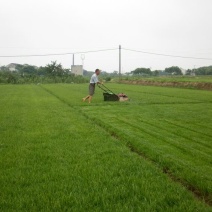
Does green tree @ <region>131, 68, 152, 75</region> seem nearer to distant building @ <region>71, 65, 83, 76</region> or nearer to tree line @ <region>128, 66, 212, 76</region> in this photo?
tree line @ <region>128, 66, 212, 76</region>

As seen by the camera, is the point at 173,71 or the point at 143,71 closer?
the point at 143,71

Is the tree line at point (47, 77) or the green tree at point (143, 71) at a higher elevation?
the green tree at point (143, 71)

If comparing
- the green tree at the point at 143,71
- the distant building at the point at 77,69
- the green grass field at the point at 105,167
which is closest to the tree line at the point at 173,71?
the green tree at the point at 143,71

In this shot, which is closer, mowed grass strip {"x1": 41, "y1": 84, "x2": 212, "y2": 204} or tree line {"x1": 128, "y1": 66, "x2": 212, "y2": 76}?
mowed grass strip {"x1": 41, "y1": 84, "x2": 212, "y2": 204}

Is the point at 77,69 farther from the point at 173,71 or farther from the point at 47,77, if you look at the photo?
the point at 173,71

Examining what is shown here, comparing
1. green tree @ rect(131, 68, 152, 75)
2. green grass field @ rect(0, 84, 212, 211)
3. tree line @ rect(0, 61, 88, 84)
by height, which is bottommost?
green grass field @ rect(0, 84, 212, 211)

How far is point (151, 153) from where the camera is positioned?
19.1 ft

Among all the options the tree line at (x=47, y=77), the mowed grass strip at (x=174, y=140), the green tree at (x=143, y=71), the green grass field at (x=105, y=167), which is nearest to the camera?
the green grass field at (x=105, y=167)

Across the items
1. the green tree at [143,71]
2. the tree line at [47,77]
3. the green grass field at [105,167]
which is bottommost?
the green grass field at [105,167]

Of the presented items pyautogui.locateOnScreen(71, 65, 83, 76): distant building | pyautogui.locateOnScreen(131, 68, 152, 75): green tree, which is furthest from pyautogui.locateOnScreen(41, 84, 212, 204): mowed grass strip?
pyautogui.locateOnScreen(131, 68, 152, 75): green tree

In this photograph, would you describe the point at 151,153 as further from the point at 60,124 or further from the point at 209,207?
the point at 60,124

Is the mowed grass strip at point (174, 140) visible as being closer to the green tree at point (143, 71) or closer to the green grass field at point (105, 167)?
the green grass field at point (105, 167)

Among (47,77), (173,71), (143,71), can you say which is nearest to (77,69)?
(143,71)

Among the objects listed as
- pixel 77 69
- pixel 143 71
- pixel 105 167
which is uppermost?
pixel 77 69
